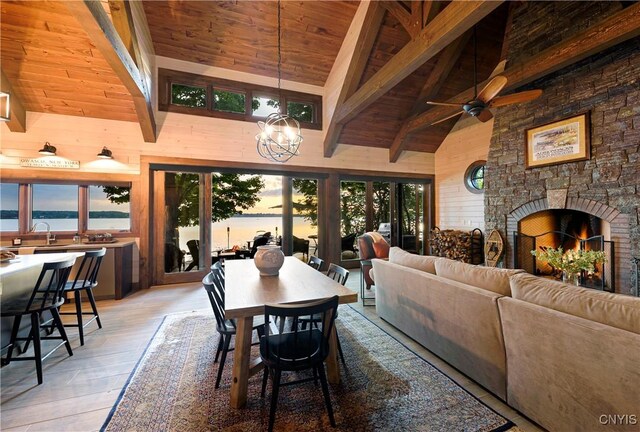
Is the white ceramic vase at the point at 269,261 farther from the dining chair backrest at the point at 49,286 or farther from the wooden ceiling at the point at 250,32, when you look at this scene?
the wooden ceiling at the point at 250,32

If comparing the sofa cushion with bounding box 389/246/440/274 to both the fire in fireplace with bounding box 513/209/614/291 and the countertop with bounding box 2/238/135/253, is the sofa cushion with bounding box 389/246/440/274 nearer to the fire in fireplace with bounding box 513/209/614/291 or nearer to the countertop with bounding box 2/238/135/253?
the fire in fireplace with bounding box 513/209/614/291

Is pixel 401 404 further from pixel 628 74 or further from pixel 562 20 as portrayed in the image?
pixel 562 20

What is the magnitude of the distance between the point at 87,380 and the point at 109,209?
3444 mm

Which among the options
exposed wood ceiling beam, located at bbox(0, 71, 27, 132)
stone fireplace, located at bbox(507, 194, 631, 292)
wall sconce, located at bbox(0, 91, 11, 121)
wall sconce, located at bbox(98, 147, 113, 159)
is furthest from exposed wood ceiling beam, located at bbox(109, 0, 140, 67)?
stone fireplace, located at bbox(507, 194, 631, 292)

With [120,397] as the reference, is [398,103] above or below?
above

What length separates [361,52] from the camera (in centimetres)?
458

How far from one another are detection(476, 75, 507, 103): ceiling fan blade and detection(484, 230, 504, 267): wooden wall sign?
2.88m

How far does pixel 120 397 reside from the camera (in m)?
1.90

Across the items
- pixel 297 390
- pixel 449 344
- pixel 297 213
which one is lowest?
pixel 297 390

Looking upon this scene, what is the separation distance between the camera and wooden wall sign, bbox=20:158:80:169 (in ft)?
13.5

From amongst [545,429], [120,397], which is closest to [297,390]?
[120,397]

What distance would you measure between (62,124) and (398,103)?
634 centimetres

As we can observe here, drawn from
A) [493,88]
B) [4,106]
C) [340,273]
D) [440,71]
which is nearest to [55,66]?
[4,106]

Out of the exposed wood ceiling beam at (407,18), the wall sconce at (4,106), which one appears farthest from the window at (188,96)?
the exposed wood ceiling beam at (407,18)
